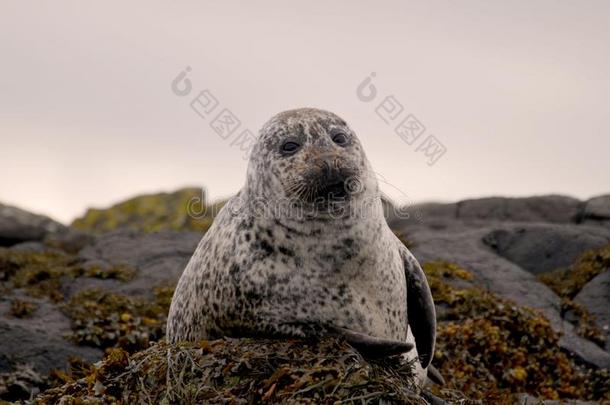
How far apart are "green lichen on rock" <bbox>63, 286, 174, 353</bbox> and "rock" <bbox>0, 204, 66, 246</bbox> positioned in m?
4.81

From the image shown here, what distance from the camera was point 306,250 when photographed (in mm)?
6328

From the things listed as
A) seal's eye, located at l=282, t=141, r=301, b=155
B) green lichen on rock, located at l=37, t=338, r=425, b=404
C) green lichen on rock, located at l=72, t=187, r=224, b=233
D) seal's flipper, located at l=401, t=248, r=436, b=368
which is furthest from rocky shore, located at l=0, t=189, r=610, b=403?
green lichen on rock, located at l=72, t=187, r=224, b=233

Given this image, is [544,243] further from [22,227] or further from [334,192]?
[22,227]

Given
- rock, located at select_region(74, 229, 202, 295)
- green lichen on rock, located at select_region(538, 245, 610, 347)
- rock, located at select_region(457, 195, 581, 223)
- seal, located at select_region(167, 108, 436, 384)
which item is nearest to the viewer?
seal, located at select_region(167, 108, 436, 384)

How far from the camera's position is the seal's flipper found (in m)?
7.31

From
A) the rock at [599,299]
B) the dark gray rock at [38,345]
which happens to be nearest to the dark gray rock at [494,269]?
the rock at [599,299]

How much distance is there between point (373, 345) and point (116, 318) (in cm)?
475

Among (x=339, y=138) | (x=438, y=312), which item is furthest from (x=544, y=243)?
(x=339, y=138)

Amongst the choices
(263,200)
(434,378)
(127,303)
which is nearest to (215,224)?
(263,200)

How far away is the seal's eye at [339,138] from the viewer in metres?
6.49

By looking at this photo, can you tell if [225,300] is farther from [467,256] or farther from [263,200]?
[467,256]

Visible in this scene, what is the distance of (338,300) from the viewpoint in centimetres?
635

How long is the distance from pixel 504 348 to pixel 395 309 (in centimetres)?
331

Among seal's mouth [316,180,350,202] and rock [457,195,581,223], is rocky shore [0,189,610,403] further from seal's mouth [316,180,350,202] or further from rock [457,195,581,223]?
seal's mouth [316,180,350,202]
